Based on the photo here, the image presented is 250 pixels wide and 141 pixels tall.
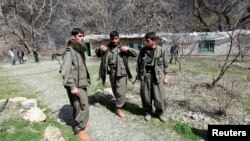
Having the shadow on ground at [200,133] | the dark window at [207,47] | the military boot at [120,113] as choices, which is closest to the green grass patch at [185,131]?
the shadow on ground at [200,133]

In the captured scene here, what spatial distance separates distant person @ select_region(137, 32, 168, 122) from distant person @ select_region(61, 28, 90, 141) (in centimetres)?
122

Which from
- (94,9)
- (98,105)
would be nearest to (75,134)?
(98,105)

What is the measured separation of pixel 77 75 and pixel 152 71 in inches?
59.4

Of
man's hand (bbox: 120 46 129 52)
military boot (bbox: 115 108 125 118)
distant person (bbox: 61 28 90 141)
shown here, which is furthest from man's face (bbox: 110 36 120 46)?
military boot (bbox: 115 108 125 118)

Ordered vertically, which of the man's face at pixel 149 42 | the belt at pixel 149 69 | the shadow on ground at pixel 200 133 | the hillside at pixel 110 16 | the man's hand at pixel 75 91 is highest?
the hillside at pixel 110 16

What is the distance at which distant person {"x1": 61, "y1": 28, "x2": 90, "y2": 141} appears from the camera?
4.53 meters

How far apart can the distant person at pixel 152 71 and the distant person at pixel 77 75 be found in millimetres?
1220

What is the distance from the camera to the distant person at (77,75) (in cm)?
453

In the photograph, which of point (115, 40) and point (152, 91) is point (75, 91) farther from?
point (152, 91)

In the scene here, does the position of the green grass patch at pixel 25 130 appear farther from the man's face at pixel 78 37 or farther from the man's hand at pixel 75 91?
the man's face at pixel 78 37

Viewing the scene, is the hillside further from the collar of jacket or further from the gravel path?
the collar of jacket

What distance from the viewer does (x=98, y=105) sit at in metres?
6.63

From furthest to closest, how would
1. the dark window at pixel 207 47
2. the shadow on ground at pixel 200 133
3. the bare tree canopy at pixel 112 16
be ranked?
the bare tree canopy at pixel 112 16, the dark window at pixel 207 47, the shadow on ground at pixel 200 133

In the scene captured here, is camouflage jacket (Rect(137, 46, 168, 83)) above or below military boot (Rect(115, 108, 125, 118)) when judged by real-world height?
Answer: above
